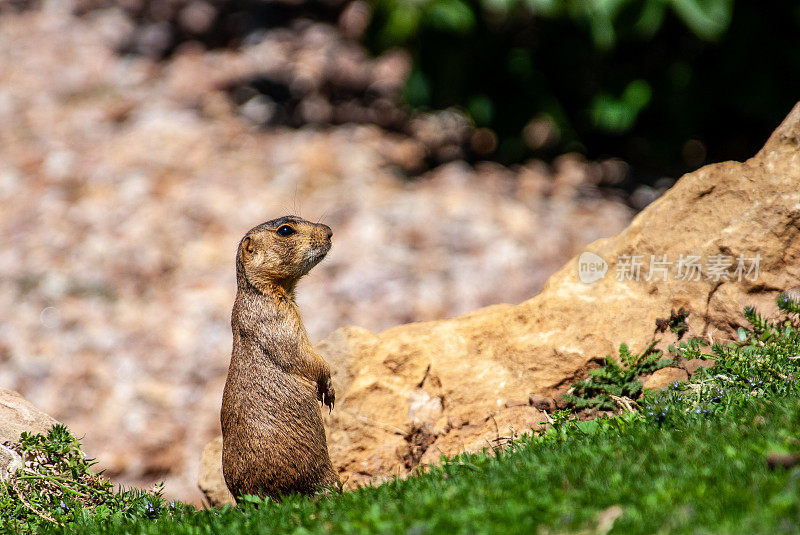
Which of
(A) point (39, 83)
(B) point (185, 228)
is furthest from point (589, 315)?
(A) point (39, 83)

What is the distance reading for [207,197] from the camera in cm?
848

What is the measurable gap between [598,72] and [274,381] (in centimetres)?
535

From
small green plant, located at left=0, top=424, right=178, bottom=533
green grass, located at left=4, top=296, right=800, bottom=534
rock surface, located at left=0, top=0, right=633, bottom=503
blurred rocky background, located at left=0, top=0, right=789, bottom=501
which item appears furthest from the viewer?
blurred rocky background, located at left=0, top=0, right=789, bottom=501

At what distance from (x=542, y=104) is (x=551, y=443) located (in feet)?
15.9

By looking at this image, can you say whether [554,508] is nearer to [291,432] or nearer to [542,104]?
[291,432]

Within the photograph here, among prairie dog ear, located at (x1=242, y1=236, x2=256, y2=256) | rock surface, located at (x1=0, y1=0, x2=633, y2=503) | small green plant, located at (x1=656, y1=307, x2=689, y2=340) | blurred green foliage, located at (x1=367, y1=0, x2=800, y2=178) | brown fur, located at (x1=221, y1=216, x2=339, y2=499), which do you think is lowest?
rock surface, located at (x1=0, y1=0, x2=633, y2=503)

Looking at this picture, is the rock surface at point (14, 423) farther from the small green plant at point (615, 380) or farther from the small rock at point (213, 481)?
the small green plant at point (615, 380)

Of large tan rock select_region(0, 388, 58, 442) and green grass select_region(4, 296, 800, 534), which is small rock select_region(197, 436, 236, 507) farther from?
large tan rock select_region(0, 388, 58, 442)

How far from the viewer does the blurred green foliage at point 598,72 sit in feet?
25.1

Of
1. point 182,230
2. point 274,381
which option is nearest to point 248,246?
point 274,381

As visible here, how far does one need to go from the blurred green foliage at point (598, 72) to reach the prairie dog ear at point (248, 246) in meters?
3.23

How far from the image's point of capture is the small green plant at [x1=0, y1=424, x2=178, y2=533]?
4.34 meters

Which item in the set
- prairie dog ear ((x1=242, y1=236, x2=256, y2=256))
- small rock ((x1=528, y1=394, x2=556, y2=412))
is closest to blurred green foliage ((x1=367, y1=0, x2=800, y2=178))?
prairie dog ear ((x1=242, y1=236, x2=256, y2=256))

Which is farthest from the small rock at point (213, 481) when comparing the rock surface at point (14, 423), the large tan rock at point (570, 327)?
the rock surface at point (14, 423)
